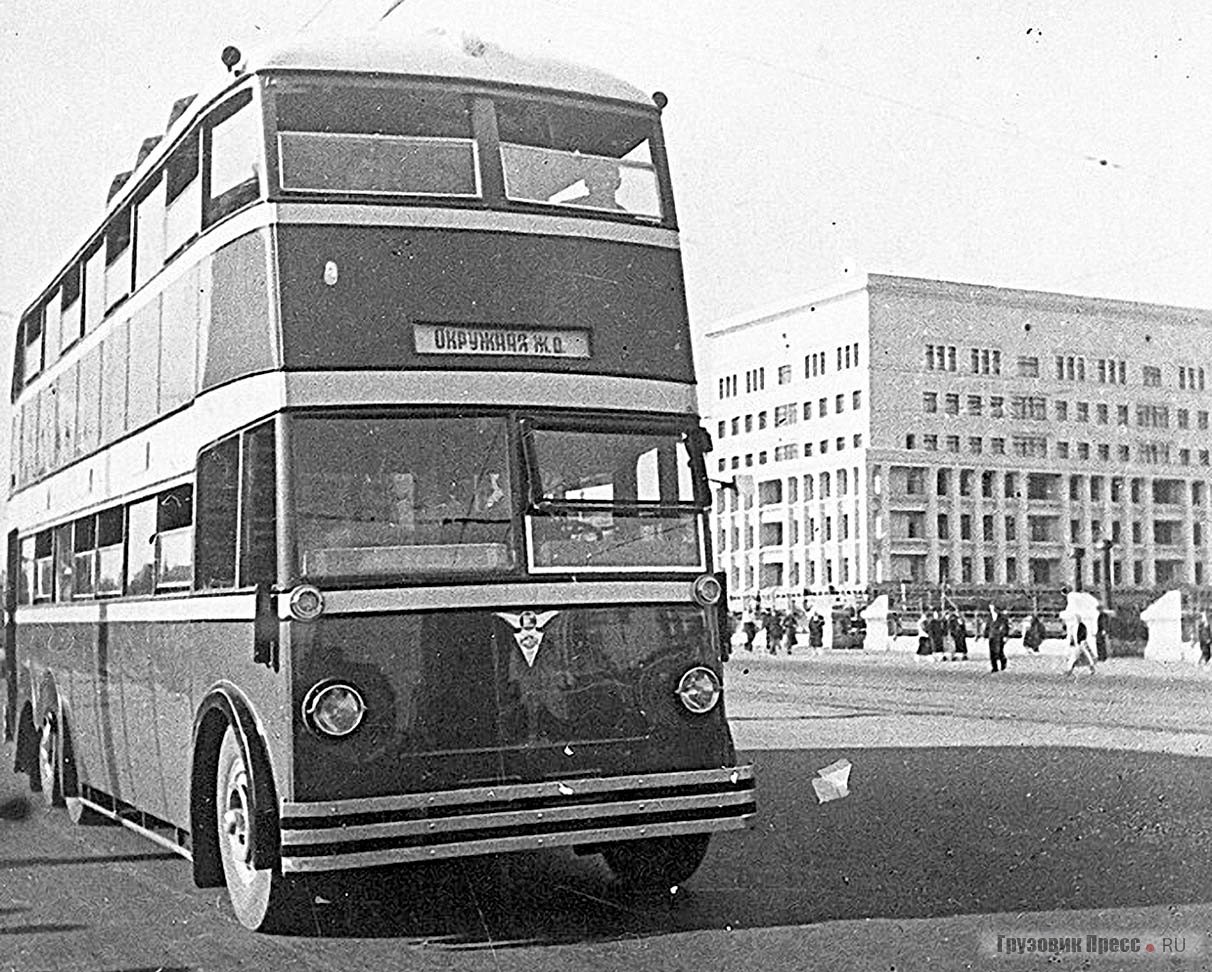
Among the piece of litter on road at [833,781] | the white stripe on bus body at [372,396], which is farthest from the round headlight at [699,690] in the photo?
the piece of litter on road at [833,781]

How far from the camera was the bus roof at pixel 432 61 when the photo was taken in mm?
6188

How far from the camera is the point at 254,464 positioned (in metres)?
6.02

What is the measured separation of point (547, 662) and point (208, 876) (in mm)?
1664

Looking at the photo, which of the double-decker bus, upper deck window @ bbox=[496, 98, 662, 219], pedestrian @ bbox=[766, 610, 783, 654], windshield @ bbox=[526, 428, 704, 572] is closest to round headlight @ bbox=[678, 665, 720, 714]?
the double-decker bus

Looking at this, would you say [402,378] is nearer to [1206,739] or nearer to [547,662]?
[547,662]

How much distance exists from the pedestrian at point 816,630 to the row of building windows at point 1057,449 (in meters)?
1.56

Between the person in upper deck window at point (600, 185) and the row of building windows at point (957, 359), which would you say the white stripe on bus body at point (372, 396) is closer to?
the person in upper deck window at point (600, 185)

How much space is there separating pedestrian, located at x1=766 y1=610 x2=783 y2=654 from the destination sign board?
317cm

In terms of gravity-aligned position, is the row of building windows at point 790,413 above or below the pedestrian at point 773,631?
above

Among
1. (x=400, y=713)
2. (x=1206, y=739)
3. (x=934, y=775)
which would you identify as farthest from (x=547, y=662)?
(x=1206, y=739)

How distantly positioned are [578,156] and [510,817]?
8.40ft

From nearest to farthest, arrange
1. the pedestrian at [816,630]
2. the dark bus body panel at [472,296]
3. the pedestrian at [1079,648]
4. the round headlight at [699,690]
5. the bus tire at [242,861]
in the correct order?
the bus tire at [242,861]
the dark bus body panel at [472,296]
the round headlight at [699,690]
the pedestrian at [816,630]
the pedestrian at [1079,648]

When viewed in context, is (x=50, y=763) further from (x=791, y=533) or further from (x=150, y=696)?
(x=791, y=533)

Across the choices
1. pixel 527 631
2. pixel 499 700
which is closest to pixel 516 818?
pixel 499 700
